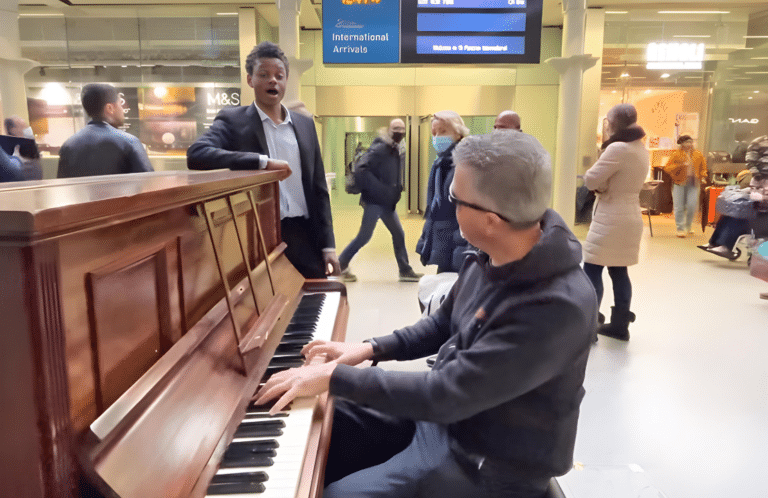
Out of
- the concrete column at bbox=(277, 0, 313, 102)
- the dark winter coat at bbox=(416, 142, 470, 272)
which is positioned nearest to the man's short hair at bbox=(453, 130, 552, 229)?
the dark winter coat at bbox=(416, 142, 470, 272)

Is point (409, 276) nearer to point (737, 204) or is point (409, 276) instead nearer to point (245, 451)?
point (737, 204)

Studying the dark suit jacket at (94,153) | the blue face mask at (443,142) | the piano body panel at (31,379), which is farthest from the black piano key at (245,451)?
the blue face mask at (443,142)

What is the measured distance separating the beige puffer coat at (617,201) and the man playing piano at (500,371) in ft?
8.95

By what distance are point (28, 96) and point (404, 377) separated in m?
10.9

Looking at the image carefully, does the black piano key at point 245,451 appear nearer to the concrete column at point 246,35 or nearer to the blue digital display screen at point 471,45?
the blue digital display screen at point 471,45

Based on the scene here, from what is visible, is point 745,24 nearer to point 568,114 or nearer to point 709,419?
point 568,114

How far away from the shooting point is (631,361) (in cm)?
366

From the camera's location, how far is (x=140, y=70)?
9.53m

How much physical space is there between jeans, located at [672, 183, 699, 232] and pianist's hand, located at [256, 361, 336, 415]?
29.3ft

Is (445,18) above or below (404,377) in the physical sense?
above

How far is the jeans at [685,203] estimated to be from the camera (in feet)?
28.4

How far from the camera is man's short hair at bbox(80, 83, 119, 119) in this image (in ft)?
11.3

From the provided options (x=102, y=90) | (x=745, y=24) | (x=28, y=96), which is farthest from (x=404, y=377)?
(x=745, y=24)

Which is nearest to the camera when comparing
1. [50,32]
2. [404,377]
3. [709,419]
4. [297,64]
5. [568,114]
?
[404,377]
